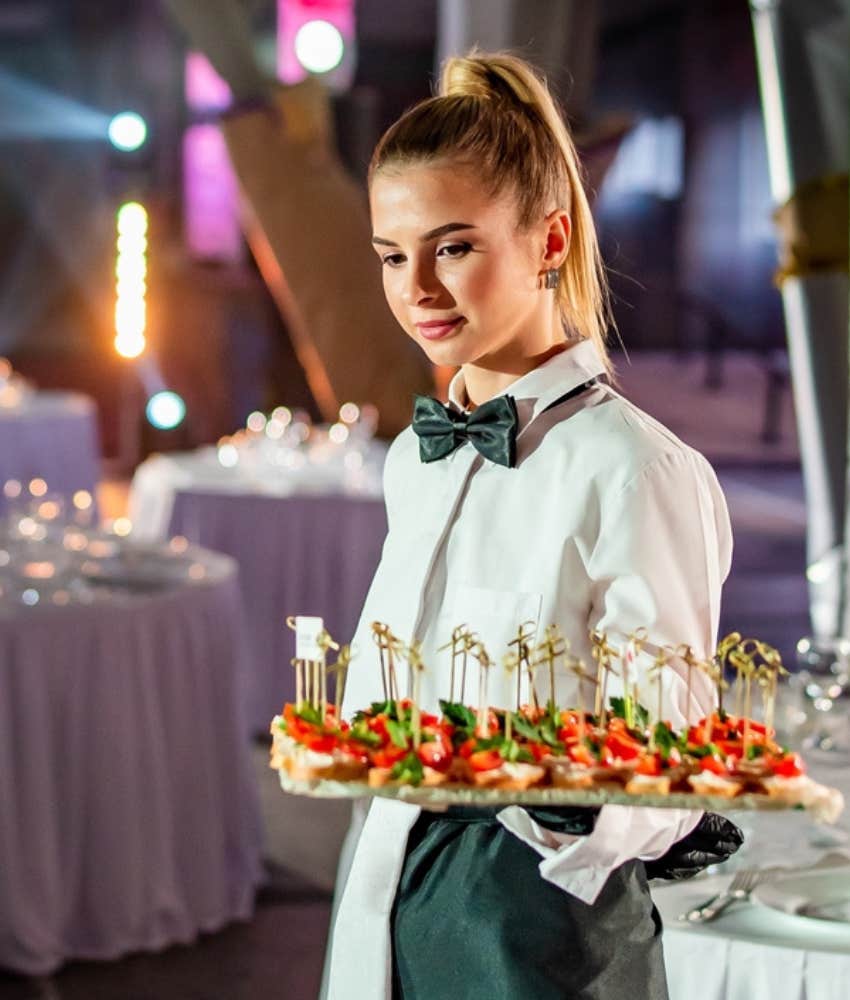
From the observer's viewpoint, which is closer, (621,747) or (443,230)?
(621,747)

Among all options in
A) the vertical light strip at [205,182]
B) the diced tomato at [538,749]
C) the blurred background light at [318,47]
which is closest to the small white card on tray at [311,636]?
the diced tomato at [538,749]

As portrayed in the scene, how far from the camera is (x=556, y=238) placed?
1581 millimetres

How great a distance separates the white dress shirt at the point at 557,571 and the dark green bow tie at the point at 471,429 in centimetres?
2

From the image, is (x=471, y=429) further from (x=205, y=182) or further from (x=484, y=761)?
(x=205, y=182)

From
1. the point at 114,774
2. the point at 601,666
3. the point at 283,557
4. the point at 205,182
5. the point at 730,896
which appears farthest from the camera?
the point at 205,182

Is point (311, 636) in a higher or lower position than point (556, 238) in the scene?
lower

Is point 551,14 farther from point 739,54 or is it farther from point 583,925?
point 739,54

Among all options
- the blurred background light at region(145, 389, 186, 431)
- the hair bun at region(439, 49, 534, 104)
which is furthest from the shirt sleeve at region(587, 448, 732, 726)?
the blurred background light at region(145, 389, 186, 431)

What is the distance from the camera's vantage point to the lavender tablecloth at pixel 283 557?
18.0 feet

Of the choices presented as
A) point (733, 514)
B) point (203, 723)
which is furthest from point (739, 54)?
point (203, 723)

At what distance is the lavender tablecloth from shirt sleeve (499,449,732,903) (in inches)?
156

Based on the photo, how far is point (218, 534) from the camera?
560cm

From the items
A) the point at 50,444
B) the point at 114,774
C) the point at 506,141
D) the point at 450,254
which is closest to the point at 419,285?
the point at 450,254

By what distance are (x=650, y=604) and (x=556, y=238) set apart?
369mm
